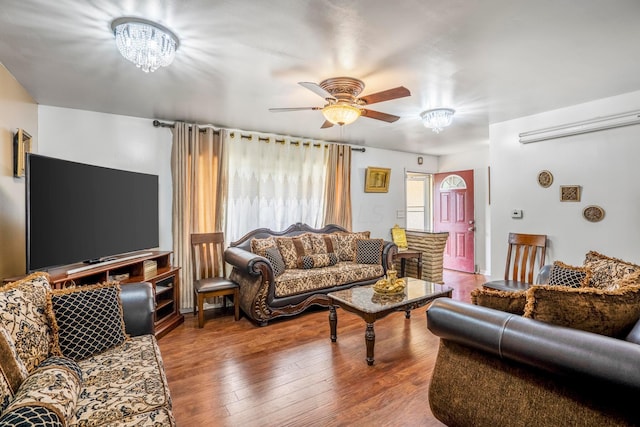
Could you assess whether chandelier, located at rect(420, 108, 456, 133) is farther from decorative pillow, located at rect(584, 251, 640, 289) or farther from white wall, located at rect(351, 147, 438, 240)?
white wall, located at rect(351, 147, 438, 240)

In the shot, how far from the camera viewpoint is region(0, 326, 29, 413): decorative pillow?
1.14 m

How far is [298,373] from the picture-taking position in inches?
93.7

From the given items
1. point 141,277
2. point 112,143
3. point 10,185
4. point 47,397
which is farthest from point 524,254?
point 10,185

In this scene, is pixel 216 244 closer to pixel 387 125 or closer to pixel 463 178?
pixel 387 125

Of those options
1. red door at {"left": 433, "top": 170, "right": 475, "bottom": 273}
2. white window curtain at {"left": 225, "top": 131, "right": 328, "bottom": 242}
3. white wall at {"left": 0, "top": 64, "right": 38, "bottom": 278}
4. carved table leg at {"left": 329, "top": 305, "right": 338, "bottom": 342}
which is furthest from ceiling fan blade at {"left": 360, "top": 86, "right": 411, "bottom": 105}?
red door at {"left": 433, "top": 170, "right": 475, "bottom": 273}

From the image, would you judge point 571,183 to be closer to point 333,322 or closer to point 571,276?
point 571,276

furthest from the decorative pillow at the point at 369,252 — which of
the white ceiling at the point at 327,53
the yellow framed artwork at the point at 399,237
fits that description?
the white ceiling at the point at 327,53

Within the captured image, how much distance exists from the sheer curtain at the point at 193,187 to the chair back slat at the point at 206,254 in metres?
0.10

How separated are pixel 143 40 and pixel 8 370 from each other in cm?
171

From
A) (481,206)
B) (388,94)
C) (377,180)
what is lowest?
(481,206)

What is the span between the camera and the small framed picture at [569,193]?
3375 millimetres

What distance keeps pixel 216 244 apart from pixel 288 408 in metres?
2.42

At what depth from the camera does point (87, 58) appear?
220cm

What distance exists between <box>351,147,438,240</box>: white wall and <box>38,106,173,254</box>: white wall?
2.84m
